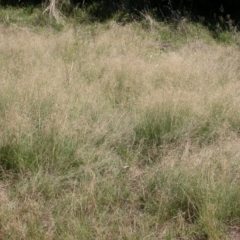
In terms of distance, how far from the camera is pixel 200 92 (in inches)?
201

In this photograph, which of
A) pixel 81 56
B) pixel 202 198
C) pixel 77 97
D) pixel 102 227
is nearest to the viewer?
pixel 102 227

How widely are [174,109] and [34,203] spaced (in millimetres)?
1915

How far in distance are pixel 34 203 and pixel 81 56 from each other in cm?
426

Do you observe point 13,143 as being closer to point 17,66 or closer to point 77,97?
point 77,97

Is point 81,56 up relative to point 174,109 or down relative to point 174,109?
down

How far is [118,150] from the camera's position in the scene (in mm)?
3846

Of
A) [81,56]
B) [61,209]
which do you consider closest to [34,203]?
[61,209]

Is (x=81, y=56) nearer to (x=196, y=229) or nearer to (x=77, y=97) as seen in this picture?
(x=77, y=97)

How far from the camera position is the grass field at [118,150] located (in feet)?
9.62

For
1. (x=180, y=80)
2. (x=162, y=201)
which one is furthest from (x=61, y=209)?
(x=180, y=80)

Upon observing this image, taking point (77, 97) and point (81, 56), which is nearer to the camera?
point (77, 97)

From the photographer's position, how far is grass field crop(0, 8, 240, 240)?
293 cm

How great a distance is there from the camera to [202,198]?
120 inches

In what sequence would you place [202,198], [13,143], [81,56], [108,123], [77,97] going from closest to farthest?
[202,198] → [13,143] → [108,123] → [77,97] → [81,56]
